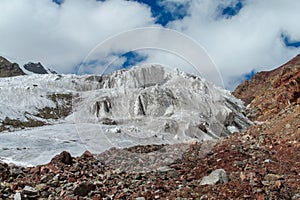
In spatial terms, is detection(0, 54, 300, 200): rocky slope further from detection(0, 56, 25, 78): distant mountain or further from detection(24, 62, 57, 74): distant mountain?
detection(24, 62, 57, 74): distant mountain

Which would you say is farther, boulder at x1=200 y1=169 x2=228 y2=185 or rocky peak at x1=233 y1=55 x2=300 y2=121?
rocky peak at x1=233 y1=55 x2=300 y2=121

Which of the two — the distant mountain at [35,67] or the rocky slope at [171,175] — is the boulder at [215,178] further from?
the distant mountain at [35,67]

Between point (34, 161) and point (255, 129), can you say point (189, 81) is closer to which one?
point (255, 129)

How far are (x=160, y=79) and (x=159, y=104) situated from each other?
10.8 meters

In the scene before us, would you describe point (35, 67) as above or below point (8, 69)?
above

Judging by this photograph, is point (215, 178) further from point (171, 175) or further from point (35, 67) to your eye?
point (35, 67)

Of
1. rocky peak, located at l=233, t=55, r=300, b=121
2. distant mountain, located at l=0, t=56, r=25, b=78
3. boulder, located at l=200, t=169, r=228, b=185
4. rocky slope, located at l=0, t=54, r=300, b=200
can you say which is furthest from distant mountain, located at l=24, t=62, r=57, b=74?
boulder, located at l=200, t=169, r=228, b=185

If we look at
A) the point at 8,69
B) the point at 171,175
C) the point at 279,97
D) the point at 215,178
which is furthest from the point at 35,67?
the point at 215,178

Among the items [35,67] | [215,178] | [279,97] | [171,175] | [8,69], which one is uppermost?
[35,67]

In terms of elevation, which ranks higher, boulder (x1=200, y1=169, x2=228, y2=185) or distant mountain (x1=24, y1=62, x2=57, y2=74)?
distant mountain (x1=24, y1=62, x2=57, y2=74)

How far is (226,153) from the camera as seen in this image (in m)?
9.74

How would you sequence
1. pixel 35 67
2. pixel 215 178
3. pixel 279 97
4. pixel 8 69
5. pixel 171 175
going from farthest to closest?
pixel 35 67 < pixel 8 69 < pixel 279 97 < pixel 171 175 < pixel 215 178

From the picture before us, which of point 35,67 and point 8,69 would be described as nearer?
point 8,69

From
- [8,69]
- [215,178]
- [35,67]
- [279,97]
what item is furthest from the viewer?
→ [35,67]
